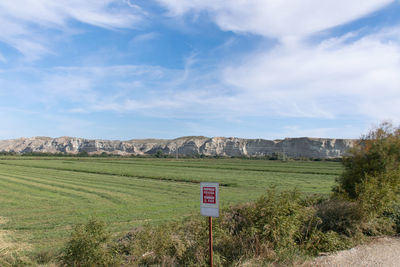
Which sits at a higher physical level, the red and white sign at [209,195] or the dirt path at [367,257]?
the red and white sign at [209,195]

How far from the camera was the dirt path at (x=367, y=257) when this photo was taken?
299 inches

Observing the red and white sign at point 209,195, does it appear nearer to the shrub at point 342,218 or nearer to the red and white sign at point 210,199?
the red and white sign at point 210,199

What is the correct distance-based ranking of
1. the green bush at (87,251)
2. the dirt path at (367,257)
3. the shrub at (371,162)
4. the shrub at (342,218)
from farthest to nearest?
the shrub at (371,162) → the shrub at (342,218) → the dirt path at (367,257) → the green bush at (87,251)

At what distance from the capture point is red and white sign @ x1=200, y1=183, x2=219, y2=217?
6.36m

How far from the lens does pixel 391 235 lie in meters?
10.2

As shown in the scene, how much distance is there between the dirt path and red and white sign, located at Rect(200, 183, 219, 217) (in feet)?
10.1

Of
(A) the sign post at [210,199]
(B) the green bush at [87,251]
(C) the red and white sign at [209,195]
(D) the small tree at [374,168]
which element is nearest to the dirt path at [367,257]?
(D) the small tree at [374,168]

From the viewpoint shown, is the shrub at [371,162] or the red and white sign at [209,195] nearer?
the red and white sign at [209,195]

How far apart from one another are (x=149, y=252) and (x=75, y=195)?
17864 millimetres

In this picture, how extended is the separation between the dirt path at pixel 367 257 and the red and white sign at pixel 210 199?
121 inches

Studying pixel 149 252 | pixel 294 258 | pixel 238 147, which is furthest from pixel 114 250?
pixel 238 147

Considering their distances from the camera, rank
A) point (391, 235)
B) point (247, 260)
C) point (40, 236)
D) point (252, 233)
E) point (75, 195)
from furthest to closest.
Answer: point (75, 195), point (40, 236), point (391, 235), point (252, 233), point (247, 260)

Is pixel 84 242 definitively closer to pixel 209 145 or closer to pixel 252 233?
pixel 252 233

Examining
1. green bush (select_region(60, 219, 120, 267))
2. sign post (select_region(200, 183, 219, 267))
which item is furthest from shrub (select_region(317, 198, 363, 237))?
green bush (select_region(60, 219, 120, 267))
